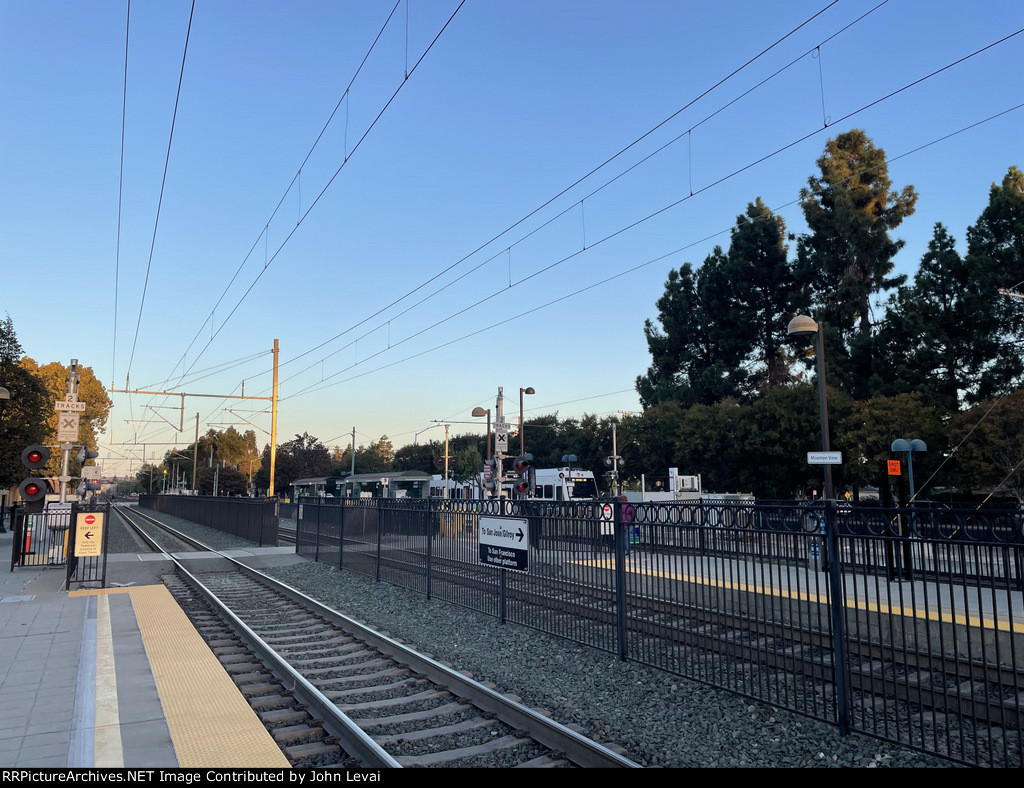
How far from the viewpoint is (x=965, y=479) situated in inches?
1330

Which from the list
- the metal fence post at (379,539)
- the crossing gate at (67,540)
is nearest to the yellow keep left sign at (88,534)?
the crossing gate at (67,540)

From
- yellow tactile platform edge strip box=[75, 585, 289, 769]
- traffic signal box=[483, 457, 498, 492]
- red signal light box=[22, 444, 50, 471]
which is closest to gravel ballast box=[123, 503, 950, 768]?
yellow tactile platform edge strip box=[75, 585, 289, 769]

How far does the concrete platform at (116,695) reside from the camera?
5477mm

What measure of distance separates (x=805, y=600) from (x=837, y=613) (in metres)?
1.05

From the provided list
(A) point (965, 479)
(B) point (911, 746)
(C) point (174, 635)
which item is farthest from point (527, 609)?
(A) point (965, 479)

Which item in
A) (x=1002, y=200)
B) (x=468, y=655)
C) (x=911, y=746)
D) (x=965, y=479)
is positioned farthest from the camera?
(x=1002, y=200)

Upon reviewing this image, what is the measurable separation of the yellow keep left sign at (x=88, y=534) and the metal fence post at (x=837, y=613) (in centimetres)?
1415

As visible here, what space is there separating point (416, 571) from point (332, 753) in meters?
8.01

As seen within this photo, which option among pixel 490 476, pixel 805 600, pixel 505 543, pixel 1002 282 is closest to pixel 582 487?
pixel 490 476

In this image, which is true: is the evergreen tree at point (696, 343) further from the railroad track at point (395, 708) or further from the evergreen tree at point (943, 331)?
the railroad track at point (395, 708)

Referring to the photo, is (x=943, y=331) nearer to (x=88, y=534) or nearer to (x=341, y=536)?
(x=341, y=536)

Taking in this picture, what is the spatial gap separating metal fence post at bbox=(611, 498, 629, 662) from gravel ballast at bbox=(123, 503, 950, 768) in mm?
251

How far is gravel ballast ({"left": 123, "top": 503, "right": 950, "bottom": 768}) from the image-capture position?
5535 millimetres
